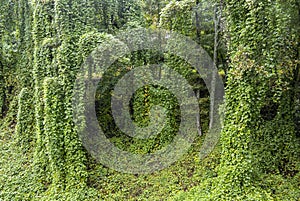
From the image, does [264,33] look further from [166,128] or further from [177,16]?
[166,128]

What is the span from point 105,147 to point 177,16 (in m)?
4.17

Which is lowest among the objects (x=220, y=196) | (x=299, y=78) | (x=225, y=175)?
(x=220, y=196)

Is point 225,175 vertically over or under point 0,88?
under

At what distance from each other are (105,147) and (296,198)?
499 cm

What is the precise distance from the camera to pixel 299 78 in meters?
6.77

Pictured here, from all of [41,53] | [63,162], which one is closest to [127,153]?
[63,162]

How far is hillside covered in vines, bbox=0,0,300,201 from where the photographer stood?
19.0 feet

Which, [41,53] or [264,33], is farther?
[41,53]

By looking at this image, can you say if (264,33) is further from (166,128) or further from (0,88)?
(0,88)

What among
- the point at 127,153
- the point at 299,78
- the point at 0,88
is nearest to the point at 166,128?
the point at 127,153

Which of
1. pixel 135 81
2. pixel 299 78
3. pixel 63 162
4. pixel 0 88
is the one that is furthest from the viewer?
pixel 0 88

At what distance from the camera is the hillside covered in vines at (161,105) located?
227 inches

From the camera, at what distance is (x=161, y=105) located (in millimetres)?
8391

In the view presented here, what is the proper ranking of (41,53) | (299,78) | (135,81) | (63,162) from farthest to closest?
(135,81) → (41,53) → (63,162) → (299,78)
